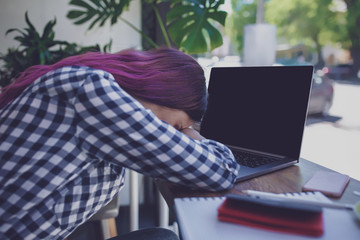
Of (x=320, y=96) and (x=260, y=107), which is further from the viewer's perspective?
(x=320, y=96)

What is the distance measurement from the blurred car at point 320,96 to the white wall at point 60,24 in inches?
141

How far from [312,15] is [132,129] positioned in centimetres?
1219

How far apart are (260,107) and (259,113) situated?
2 centimetres

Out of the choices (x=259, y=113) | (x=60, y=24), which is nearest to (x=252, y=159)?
(x=259, y=113)

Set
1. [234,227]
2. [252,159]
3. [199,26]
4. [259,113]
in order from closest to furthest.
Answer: [234,227], [252,159], [259,113], [199,26]

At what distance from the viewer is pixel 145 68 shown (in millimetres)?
733

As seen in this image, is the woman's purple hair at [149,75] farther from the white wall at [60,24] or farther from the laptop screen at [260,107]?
the white wall at [60,24]

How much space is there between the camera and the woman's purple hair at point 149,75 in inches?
27.8

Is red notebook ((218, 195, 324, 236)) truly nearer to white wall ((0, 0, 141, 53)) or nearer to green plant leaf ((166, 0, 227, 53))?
green plant leaf ((166, 0, 227, 53))

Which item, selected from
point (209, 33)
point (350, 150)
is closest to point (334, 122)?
point (350, 150)

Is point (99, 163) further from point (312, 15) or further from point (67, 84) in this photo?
point (312, 15)

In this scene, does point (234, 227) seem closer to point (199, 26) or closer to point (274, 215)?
point (274, 215)

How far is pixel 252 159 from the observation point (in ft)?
3.08

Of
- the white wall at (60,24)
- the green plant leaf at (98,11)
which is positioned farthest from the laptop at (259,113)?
Result: the white wall at (60,24)
